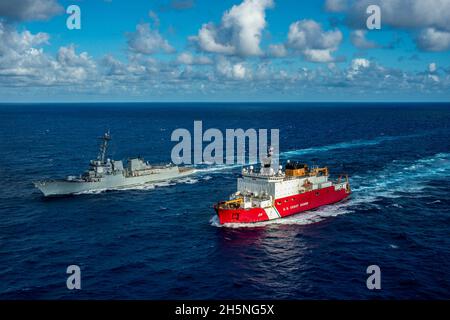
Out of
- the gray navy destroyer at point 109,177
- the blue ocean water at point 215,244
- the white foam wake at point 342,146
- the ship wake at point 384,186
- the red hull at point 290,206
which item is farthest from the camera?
the white foam wake at point 342,146

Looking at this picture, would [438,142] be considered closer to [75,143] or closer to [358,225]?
[358,225]

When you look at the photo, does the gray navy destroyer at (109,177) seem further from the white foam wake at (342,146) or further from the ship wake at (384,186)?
the white foam wake at (342,146)

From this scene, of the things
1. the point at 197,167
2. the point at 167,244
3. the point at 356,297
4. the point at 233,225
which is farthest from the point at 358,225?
the point at 197,167

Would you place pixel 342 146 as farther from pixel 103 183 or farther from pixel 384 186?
pixel 103 183

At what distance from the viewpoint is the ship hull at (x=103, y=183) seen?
101688mm

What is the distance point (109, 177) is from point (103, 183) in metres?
2.19

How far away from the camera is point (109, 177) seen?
111 m

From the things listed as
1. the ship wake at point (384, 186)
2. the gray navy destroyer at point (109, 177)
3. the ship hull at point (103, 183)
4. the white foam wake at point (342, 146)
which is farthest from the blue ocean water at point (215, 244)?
the white foam wake at point (342, 146)

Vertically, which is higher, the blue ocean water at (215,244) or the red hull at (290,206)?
the red hull at (290,206)

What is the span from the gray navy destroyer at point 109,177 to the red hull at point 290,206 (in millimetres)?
45104

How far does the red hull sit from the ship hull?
1770 inches

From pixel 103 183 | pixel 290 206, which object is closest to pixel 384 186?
pixel 290 206

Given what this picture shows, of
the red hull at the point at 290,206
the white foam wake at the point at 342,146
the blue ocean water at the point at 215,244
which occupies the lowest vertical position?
the blue ocean water at the point at 215,244

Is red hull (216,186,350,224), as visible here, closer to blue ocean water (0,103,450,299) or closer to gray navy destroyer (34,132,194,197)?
blue ocean water (0,103,450,299)
